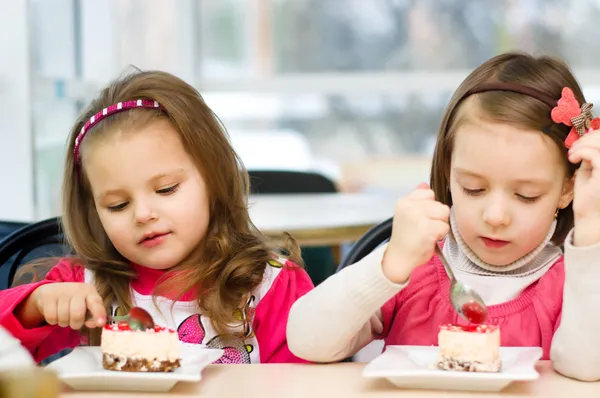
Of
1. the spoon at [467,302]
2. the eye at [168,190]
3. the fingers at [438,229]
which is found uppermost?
the fingers at [438,229]

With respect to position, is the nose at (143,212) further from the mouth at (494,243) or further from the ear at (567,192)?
the ear at (567,192)

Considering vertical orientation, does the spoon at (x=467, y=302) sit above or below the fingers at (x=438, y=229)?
below

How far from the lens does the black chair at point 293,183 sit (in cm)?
386

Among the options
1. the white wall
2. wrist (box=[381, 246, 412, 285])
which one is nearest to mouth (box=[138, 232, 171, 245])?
wrist (box=[381, 246, 412, 285])

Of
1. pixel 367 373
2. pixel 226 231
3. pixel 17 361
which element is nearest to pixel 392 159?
pixel 226 231

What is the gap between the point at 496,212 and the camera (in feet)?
4.83

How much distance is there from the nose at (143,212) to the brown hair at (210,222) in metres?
0.13

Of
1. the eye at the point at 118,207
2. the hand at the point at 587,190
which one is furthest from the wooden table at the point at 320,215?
the hand at the point at 587,190

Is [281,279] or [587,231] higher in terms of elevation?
[587,231]

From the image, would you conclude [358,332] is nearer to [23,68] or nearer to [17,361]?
[17,361]

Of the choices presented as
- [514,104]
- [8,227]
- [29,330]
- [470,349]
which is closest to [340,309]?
[470,349]

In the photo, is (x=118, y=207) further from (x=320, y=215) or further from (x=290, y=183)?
(x=290, y=183)

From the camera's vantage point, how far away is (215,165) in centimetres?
172

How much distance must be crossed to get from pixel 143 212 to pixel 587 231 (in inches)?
28.3
